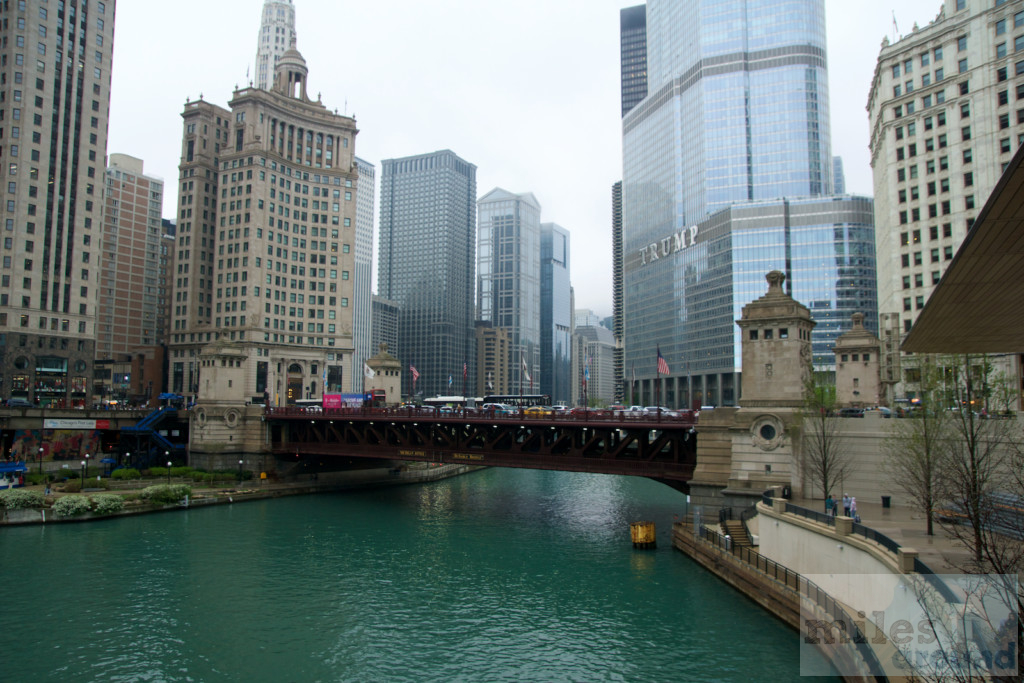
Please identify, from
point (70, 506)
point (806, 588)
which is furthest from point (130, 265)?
point (806, 588)

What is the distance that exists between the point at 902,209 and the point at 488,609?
80527 millimetres

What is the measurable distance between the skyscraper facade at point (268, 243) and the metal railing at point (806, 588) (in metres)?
93.3

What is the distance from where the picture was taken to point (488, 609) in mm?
36312

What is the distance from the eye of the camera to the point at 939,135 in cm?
8375

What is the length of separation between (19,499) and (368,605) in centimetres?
3765

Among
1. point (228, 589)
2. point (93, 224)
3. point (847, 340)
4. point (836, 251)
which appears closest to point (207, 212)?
point (93, 224)

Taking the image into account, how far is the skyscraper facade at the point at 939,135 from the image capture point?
76000 mm

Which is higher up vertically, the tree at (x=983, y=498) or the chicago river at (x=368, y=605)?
the tree at (x=983, y=498)

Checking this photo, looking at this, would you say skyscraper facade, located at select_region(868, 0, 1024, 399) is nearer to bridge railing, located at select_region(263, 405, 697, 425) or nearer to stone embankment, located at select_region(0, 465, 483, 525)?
bridge railing, located at select_region(263, 405, 697, 425)

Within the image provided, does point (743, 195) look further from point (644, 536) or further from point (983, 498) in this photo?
point (983, 498)

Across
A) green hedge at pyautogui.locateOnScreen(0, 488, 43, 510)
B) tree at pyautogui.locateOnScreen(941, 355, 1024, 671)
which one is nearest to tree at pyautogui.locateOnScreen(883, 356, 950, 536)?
tree at pyautogui.locateOnScreen(941, 355, 1024, 671)

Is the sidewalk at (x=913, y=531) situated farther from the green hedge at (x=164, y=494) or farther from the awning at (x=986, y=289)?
the green hedge at (x=164, y=494)

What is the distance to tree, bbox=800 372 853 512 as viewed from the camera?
41.6 metres

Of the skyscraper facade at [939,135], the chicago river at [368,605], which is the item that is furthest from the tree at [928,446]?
the skyscraper facade at [939,135]
